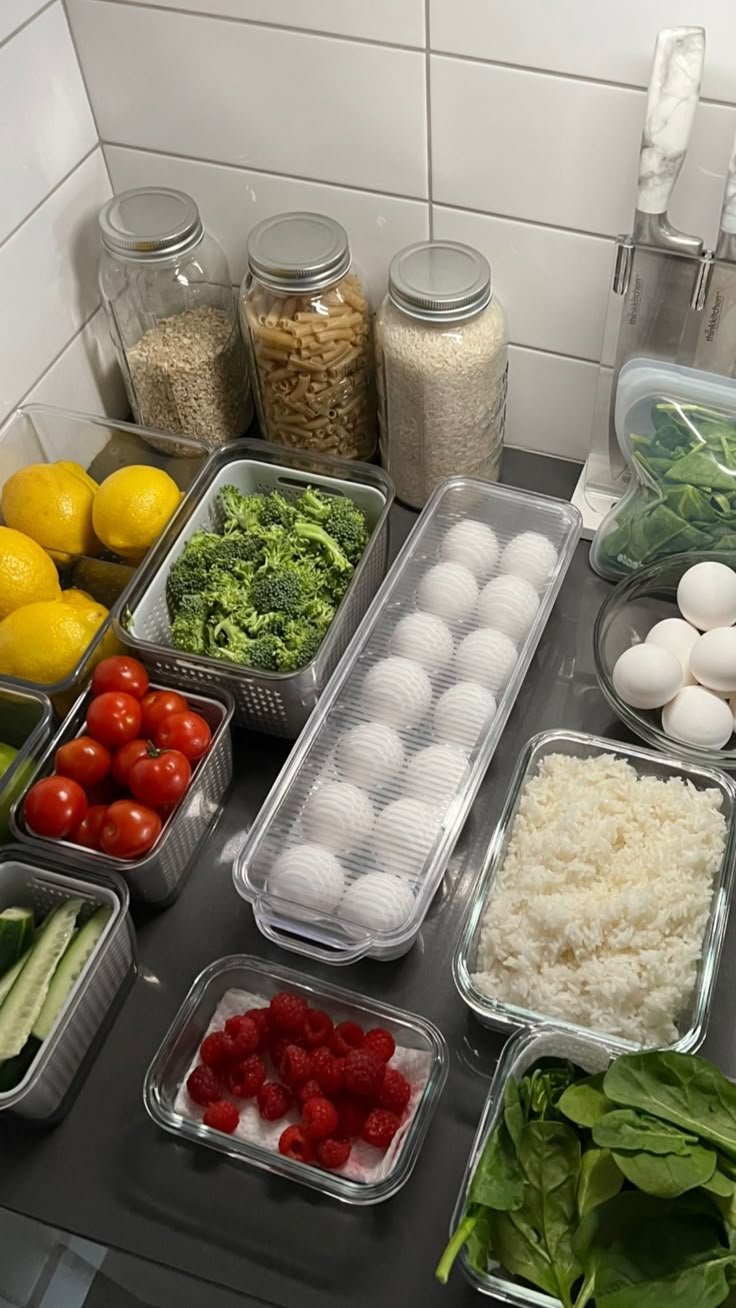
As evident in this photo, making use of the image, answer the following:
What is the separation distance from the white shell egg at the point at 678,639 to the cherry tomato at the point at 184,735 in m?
0.40

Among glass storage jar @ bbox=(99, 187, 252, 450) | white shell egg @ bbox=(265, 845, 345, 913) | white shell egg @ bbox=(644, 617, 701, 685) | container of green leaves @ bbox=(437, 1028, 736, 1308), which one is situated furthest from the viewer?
Result: glass storage jar @ bbox=(99, 187, 252, 450)

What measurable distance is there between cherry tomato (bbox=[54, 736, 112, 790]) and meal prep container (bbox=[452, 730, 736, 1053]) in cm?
33

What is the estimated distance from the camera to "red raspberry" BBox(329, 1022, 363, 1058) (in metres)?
0.93

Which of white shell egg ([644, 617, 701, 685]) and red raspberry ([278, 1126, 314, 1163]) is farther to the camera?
white shell egg ([644, 617, 701, 685])

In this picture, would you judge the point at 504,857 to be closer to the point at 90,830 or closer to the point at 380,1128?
the point at 380,1128

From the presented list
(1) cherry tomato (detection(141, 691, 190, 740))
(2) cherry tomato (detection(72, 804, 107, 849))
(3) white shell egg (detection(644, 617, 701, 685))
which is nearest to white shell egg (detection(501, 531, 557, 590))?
(3) white shell egg (detection(644, 617, 701, 685))

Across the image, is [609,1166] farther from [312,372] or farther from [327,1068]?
[312,372]

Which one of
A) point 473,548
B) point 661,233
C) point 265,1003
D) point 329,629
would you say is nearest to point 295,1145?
point 265,1003

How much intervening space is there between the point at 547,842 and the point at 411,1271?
0.33m

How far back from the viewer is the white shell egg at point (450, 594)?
115 centimetres

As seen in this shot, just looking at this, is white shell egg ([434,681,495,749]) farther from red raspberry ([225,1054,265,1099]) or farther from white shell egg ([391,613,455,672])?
red raspberry ([225,1054,265,1099])

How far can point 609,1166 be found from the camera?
80 cm

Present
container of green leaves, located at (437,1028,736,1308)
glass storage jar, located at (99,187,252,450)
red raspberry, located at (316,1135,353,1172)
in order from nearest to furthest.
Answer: container of green leaves, located at (437,1028,736,1308), red raspberry, located at (316,1135,353,1172), glass storage jar, located at (99,187,252,450)

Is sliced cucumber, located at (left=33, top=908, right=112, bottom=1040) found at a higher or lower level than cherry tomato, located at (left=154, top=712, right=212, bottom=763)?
lower
